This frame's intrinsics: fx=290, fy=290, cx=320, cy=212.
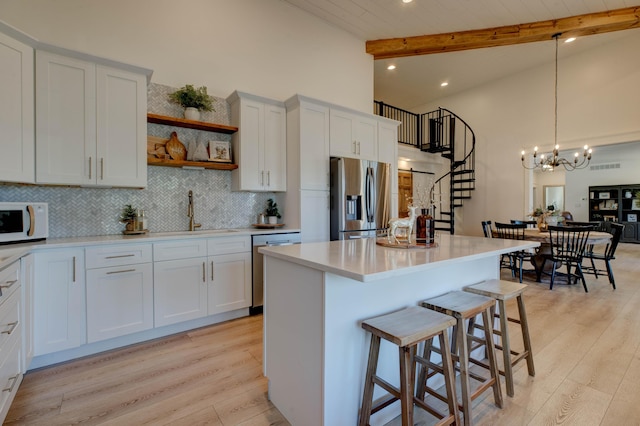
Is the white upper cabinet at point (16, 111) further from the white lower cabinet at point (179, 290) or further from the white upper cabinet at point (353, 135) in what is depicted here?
the white upper cabinet at point (353, 135)

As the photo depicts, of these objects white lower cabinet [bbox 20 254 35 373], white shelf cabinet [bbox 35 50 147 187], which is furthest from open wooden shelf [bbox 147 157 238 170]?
white lower cabinet [bbox 20 254 35 373]

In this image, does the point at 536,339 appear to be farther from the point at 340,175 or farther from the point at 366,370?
the point at 340,175

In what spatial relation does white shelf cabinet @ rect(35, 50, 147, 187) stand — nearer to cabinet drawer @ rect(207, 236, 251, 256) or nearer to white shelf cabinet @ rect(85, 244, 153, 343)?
white shelf cabinet @ rect(85, 244, 153, 343)

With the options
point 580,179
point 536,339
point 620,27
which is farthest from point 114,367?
point 580,179

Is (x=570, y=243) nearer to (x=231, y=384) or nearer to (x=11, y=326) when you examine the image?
(x=231, y=384)

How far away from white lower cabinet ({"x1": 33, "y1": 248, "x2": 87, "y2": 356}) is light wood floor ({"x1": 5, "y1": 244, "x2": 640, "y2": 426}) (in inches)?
8.6

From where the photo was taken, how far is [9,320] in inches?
63.8

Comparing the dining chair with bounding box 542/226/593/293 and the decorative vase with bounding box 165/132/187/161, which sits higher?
the decorative vase with bounding box 165/132/187/161

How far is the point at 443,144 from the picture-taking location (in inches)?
314

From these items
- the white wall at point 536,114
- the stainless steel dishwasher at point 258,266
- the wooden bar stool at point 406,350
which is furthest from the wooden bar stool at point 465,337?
the white wall at point 536,114

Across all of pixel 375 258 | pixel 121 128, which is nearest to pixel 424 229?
pixel 375 258

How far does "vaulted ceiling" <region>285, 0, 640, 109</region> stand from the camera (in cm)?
400

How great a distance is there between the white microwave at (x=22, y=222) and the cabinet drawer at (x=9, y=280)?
1.18 feet

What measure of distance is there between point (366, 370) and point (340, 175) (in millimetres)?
2547
